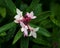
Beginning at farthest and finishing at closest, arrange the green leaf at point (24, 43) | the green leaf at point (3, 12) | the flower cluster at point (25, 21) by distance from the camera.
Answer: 1. the green leaf at point (3, 12)
2. the green leaf at point (24, 43)
3. the flower cluster at point (25, 21)

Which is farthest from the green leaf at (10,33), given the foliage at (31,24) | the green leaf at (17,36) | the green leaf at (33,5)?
the green leaf at (33,5)

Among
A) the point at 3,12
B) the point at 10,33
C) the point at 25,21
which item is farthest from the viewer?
the point at 3,12

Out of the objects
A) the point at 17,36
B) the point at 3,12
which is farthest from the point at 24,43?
the point at 3,12

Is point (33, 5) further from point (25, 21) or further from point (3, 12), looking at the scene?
point (3, 12)

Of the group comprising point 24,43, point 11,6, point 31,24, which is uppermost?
point 11,6

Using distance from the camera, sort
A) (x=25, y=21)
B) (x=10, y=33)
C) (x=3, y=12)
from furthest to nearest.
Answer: (x=3, y=12) < (x=10, y=33) < (x=25, y=21)

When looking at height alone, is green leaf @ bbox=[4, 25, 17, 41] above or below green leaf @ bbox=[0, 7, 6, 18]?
below

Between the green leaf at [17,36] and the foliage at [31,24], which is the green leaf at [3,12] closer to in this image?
the foliage at [31,24]

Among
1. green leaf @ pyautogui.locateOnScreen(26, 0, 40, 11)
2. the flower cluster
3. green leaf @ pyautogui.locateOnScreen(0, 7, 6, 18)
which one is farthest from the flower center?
green leaf @ pyautogui.locateOnScreen(0, 7, 6, 18)

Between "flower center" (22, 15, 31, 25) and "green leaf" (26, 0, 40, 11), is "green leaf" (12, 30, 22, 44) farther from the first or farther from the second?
"green leaf" (26, 0, 40, 11)

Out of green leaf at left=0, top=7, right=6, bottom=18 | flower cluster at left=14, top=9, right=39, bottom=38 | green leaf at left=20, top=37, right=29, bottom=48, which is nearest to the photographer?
flower cluster at left=14, top=9, right=39, bottom=38

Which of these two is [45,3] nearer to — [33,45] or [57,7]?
[57,7]
